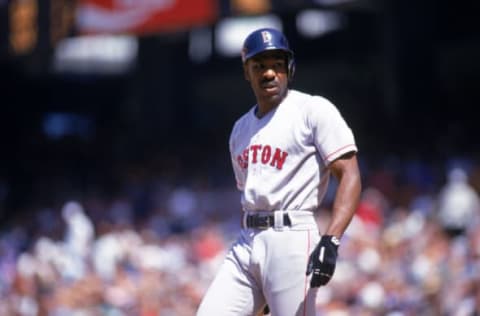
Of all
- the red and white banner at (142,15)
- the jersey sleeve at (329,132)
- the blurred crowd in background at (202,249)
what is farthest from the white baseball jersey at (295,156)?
the red and white banner at (142,15)

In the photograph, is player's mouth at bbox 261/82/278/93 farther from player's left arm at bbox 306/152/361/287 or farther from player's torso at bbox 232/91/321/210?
player's left arm at bbox 306/152/361/287

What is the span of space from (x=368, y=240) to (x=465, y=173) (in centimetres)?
190

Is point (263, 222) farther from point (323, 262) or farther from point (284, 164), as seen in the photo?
point (323, 262)

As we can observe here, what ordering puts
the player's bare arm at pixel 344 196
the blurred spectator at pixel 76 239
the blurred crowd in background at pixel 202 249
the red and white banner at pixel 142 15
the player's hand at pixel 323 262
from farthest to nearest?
the red and white banner at pixel 142 15
the blurred spectator at pixel 76 239
the blurred crowd in background at pixel 202 249
the player's bare arm at pixel 344 196
the player's hand at pixel 323 262

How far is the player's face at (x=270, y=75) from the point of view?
167 inches

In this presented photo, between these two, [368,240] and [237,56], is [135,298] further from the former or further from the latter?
[237,56]

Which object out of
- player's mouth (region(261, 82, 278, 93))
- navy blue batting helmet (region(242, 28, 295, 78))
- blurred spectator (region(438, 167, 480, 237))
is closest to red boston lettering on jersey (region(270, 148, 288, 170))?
player's mouth (region(261, 82, 278, 93))

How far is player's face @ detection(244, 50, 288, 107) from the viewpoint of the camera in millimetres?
4242

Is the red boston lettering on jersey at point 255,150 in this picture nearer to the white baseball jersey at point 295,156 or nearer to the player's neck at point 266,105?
the white baseball jersey at point 295,156

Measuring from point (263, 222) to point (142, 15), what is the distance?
8789 millimetres

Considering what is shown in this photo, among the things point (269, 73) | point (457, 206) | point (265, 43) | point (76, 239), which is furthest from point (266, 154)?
point (76, 239)

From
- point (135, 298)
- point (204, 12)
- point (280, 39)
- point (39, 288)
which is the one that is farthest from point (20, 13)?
point (280, 39)

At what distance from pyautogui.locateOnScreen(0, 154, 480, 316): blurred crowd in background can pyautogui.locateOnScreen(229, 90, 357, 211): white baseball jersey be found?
2.35m

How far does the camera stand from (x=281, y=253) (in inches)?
161
